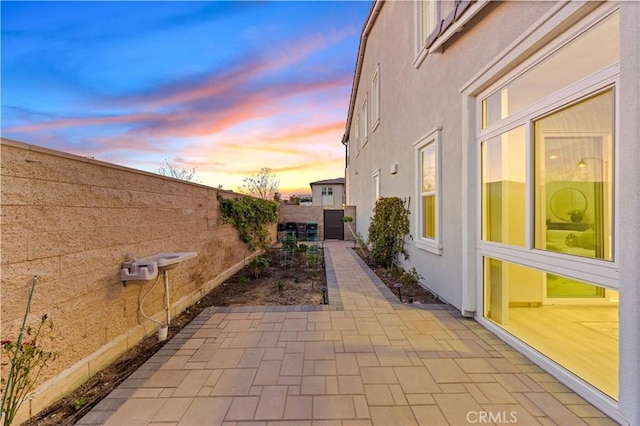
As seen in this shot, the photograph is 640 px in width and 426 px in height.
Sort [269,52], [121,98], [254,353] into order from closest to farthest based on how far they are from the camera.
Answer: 1. [254,353]
2. [121,98]
3. [269,52]

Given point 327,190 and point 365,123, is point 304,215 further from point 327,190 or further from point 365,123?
point 327,190

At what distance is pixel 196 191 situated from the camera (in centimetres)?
459

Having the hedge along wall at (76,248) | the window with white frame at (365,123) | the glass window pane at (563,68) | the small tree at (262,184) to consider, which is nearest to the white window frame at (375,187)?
the window with white frame at (365,123)

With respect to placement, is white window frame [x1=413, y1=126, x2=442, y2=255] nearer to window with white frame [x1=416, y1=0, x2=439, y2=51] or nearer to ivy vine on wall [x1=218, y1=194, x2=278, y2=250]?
window with white frame [x1=416, y1=0, x2=439, y2=51]

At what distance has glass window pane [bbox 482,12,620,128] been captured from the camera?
188cm

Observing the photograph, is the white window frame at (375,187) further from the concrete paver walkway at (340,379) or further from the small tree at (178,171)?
the small tree at (178,171)

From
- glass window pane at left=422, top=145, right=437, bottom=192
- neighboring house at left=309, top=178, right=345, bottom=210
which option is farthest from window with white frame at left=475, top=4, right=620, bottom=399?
neighboring house at left=309, top=178, right=345, bottom=210

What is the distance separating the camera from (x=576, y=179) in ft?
7.44

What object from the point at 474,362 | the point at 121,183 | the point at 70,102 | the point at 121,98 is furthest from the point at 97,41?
the point at 474,362

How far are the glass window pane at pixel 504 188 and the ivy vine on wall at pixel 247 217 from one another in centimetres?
482

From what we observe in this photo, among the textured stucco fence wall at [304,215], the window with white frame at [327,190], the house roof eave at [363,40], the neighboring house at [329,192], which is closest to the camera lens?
the house roof eave at [363,40]

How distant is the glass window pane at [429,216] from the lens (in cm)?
482

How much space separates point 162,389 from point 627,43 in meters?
4.13

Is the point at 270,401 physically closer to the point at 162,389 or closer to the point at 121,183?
the point at 162,389
